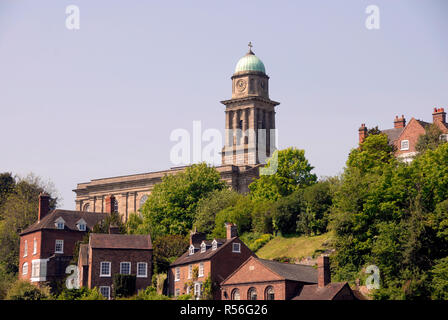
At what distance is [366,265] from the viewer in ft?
254

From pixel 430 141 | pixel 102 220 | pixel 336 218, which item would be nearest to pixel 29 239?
pixel 102 220

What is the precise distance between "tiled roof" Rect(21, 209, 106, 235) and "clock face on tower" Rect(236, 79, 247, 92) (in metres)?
47.1

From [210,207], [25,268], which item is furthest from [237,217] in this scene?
[25,268]

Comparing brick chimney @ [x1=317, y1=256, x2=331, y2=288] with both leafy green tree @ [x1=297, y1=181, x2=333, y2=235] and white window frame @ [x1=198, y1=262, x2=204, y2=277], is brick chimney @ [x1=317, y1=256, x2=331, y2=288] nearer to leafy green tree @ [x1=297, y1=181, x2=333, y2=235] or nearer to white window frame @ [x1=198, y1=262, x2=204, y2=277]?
white window frame @ [x1=198, y1=262, x2=204, y2=277]

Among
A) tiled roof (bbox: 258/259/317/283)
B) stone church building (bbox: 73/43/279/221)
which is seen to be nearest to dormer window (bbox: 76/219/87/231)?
tiled roof (bbox: 258/259/317/283)

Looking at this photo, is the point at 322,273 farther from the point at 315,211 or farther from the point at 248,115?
the point at 248,115

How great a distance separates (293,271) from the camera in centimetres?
7581

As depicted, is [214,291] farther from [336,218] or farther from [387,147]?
[387,147]

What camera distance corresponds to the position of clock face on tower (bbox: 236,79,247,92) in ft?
467

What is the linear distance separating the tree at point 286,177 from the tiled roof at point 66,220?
18.9 m

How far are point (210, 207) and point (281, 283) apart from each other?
33012mm

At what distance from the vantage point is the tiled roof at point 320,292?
69.1 metres

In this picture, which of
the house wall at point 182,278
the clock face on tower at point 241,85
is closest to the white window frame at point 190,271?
the house wall at point 182,278
